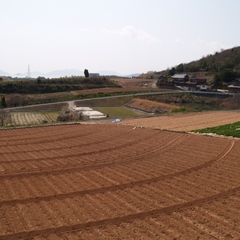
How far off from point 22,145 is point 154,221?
1805 cm

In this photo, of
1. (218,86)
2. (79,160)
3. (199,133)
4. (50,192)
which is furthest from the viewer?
(218,86)

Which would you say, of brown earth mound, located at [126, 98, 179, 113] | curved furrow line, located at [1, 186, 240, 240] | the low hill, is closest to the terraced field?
curved furrow line, located at [1, 186, 240, 240]

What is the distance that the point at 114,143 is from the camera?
26.2 meters

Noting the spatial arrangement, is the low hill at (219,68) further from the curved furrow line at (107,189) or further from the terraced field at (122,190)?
the curved furrow line at (107,189)

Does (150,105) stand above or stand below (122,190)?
below

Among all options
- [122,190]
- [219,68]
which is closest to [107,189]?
[122,190]

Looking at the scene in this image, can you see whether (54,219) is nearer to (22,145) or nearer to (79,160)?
(79,160)

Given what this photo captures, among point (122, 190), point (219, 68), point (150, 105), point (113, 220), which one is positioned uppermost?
point (219, 68)

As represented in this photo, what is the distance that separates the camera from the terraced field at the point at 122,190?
10250mm

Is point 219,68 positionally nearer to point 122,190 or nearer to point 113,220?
point 122,190

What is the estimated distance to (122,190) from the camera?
1415 centimetres

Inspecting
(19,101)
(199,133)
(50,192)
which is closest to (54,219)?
(50,192)

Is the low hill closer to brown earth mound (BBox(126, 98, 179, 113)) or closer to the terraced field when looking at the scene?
brown earth mound (BBox(126, 98, 179, 113))

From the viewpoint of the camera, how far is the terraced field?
10250mm
